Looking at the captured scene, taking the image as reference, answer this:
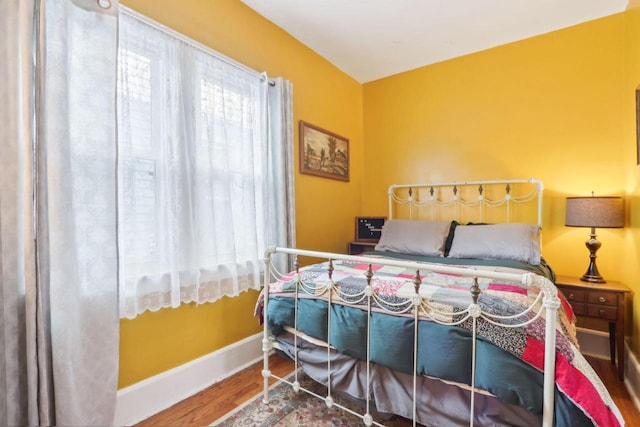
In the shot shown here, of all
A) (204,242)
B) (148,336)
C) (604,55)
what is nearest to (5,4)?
(204,242)

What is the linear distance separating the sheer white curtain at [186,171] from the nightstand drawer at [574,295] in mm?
2154

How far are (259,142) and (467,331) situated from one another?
5.76ft

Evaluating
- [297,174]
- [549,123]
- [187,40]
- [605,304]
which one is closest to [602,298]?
[605,304]

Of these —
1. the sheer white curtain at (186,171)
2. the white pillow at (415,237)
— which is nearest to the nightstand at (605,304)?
the white pillow at (415,237)

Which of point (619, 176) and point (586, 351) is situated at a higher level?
point (619, 176)

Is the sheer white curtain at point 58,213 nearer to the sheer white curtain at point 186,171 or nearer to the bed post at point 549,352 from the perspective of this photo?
the sheer white curtain at point 186,171

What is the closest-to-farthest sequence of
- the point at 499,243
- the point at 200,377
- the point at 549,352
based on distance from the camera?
the point at 549,352 → the point at 200,377 → the point at 499,243

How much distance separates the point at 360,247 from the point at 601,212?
188 centimetres

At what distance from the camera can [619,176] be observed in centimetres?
233

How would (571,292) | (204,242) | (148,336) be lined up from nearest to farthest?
(148,336), (204,242), (571,292)

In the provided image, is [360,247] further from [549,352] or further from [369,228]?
[549,352]

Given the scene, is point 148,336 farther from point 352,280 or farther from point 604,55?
point 604,55

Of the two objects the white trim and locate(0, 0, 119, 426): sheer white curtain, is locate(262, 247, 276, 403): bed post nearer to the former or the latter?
locate(0, 0, 119, 426): sheer white curtain

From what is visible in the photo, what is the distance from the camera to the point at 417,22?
95.7 inches
